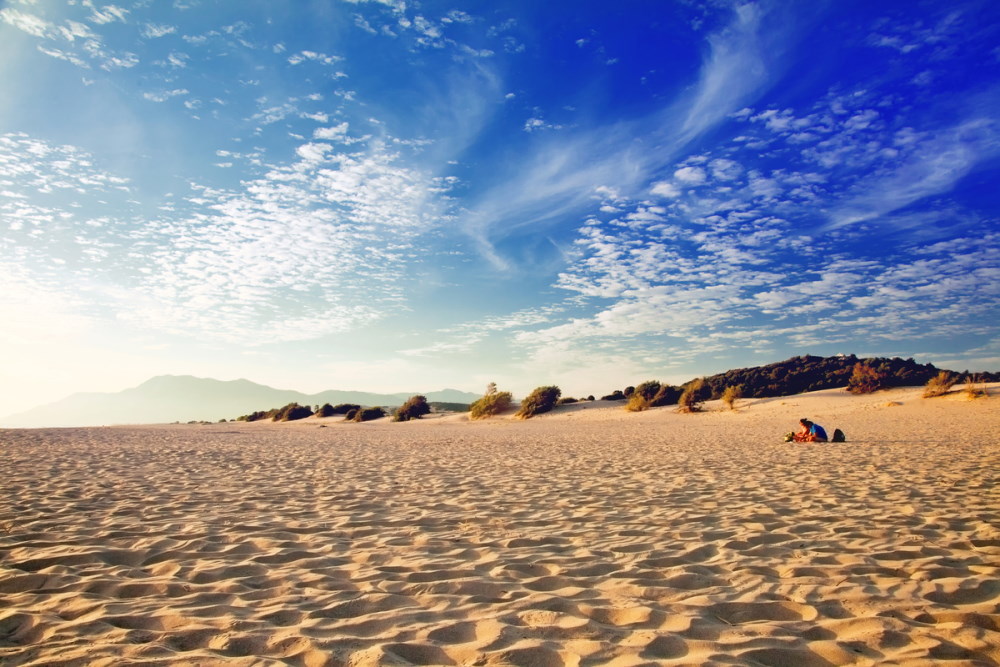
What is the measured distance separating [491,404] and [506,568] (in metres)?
35.0

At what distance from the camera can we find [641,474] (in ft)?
30.5

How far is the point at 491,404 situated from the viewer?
3888 centimetres

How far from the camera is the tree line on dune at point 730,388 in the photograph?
110 ft

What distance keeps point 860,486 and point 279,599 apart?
8.01m

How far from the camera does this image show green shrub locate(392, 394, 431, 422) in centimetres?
3962

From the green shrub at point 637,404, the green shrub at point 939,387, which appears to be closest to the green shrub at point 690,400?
the green shrub at point 637,404

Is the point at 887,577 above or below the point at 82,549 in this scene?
below

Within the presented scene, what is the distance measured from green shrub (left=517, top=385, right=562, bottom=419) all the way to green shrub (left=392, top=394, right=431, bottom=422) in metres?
8.62

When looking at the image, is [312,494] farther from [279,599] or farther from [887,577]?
[887,577]

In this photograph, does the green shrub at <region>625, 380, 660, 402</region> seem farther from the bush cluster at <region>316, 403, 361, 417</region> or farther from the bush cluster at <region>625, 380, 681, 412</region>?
the bush cluster at <region>316, 403, 361, 417</region>

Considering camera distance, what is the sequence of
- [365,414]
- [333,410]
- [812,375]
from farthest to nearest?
[812,375]
[333,410]
[365,414]

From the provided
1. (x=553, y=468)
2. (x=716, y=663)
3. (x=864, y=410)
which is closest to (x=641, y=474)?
(x=553, y=468)

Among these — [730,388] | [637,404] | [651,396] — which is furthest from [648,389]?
[730,388]

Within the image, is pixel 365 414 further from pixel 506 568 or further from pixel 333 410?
pixel 506 568
